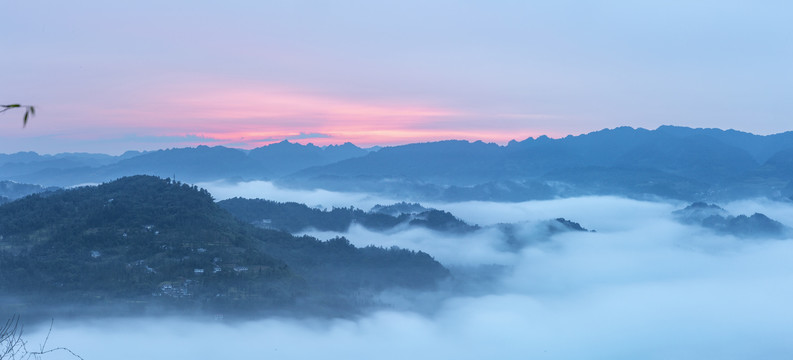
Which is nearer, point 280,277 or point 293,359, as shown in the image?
point 293,359

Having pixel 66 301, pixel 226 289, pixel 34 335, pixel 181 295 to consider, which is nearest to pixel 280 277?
pixel 226 289

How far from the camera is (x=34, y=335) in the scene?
13900 centimetres

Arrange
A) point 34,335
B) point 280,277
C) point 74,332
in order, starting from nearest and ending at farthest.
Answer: point 34,335 < point 74,332 < point 280,277

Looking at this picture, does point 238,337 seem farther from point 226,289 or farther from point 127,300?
point 127,300

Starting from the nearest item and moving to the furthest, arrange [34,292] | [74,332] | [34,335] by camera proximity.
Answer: [34,335], [74,332], [34,292]

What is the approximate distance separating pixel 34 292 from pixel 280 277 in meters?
65.3

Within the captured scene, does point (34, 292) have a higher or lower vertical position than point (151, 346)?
higher

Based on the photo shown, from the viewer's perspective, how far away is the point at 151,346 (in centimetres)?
15900

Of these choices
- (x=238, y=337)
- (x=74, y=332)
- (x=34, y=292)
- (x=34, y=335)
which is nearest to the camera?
(x=34, y=335)

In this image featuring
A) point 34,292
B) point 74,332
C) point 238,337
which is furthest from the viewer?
point 238,337

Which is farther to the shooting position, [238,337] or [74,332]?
[238,337]

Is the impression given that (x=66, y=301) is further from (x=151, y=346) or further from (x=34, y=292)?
(x=151, y=346)

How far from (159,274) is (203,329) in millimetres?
24309

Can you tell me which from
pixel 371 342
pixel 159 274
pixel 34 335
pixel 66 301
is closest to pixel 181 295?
pixel 159 274
